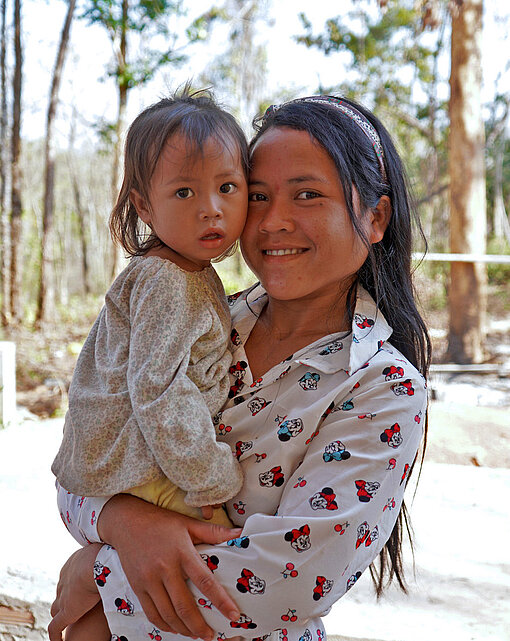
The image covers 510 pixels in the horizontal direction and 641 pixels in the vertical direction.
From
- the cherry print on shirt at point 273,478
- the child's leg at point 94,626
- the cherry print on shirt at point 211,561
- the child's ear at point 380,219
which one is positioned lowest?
the child's leg at point 94,626

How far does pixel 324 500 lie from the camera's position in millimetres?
1052

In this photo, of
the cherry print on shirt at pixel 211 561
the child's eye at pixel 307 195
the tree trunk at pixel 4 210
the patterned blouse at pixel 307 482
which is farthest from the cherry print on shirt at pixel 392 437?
the tree trunk at pixel 4 210

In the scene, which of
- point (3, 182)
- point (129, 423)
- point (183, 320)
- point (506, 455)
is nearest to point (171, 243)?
point (183, 320)

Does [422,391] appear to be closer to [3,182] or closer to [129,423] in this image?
[129,423]

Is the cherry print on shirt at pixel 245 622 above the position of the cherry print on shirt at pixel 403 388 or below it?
below

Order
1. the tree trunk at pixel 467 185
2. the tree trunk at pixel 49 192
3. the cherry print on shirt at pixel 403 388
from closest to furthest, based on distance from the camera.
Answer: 1. the cherry print on shirt at pixel 403 388
2. the tree trunk at pixel 467 185
3. the tree trunk at pixel 49 192

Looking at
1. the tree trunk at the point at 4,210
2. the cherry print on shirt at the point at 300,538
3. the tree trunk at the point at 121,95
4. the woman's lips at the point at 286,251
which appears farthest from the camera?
the tree trunk at the point at 4,210

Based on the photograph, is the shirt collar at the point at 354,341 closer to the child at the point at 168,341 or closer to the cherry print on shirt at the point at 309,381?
the cherry print on shirt at the point at 309,381

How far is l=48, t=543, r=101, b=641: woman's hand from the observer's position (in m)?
1.22

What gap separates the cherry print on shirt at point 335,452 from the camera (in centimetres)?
108

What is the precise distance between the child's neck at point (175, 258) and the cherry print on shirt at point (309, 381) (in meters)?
0.31

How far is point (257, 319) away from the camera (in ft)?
4.68

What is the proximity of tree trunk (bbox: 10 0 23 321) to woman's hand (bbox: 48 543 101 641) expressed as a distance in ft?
30.8

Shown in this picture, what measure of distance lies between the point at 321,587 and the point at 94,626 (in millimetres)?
497
